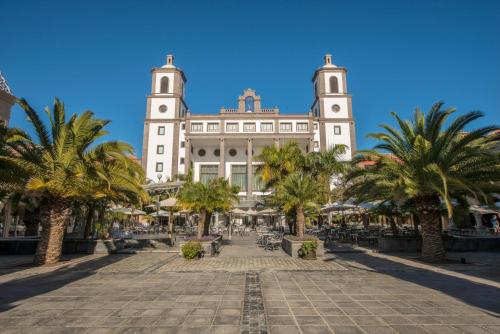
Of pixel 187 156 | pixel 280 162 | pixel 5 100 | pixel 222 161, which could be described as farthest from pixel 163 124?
pixel 280 162

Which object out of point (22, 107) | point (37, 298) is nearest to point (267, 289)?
point (37, 298)

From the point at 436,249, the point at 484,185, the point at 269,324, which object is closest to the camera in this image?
the point at 269,324

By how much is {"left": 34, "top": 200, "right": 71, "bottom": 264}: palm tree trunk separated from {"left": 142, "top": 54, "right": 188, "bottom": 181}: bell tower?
3135cm

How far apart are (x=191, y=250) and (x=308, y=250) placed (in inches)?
178

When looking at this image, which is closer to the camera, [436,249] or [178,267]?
[178,267]

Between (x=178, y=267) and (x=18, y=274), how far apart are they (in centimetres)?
451

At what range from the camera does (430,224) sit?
10578 mm

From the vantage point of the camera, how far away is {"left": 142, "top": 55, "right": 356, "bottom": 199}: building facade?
135 feet

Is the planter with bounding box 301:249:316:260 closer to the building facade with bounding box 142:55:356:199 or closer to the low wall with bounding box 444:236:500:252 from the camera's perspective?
the low wall with bounding box 444:236:500:252

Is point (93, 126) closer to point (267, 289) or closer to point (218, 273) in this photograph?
point (218, 273)

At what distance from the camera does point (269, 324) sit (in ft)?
13.6

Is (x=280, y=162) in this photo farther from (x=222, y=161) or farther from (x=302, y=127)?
(x=302, y=127)

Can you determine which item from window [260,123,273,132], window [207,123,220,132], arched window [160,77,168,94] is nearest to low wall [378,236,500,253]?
window [260,123,273,132]

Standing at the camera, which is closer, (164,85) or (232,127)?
(232,127)
